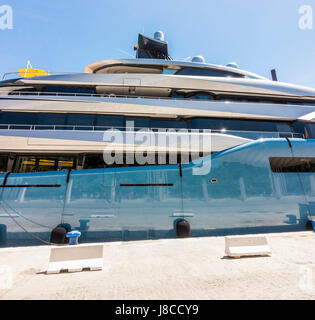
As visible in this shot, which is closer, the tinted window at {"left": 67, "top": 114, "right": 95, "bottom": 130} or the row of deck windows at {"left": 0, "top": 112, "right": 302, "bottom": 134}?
the row of deck windows at {"left": 0, "top": 112, "right": 302, "bottom": 134}

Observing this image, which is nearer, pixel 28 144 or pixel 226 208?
pixel 226 208

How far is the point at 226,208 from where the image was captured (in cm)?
958

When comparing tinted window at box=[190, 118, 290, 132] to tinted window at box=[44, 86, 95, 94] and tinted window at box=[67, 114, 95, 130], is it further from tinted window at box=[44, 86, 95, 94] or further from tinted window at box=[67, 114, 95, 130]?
tinted window at box=[44, 86, 95, 94]

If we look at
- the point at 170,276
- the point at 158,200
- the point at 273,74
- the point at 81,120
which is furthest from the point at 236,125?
the point at 273,74

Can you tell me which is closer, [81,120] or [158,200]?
[158,200]

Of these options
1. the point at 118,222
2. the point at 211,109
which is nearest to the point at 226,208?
the point at 118,222

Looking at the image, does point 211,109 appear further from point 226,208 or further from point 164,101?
point 226,208

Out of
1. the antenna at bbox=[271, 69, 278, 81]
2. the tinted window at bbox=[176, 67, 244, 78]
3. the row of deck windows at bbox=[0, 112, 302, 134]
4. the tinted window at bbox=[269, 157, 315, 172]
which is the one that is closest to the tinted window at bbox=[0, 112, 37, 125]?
the row of deck windows at bbox=[0, 112, 302, 134]

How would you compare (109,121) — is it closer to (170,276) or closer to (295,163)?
(170,276)

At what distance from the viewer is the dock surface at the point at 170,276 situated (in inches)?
142

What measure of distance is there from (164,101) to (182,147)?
3.90m

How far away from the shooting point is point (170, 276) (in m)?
4.53

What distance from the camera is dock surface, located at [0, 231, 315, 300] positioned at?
3596 millimetres

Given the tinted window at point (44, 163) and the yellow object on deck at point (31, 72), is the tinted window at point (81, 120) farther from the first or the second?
the yellow object on deck at point (31, 72)
